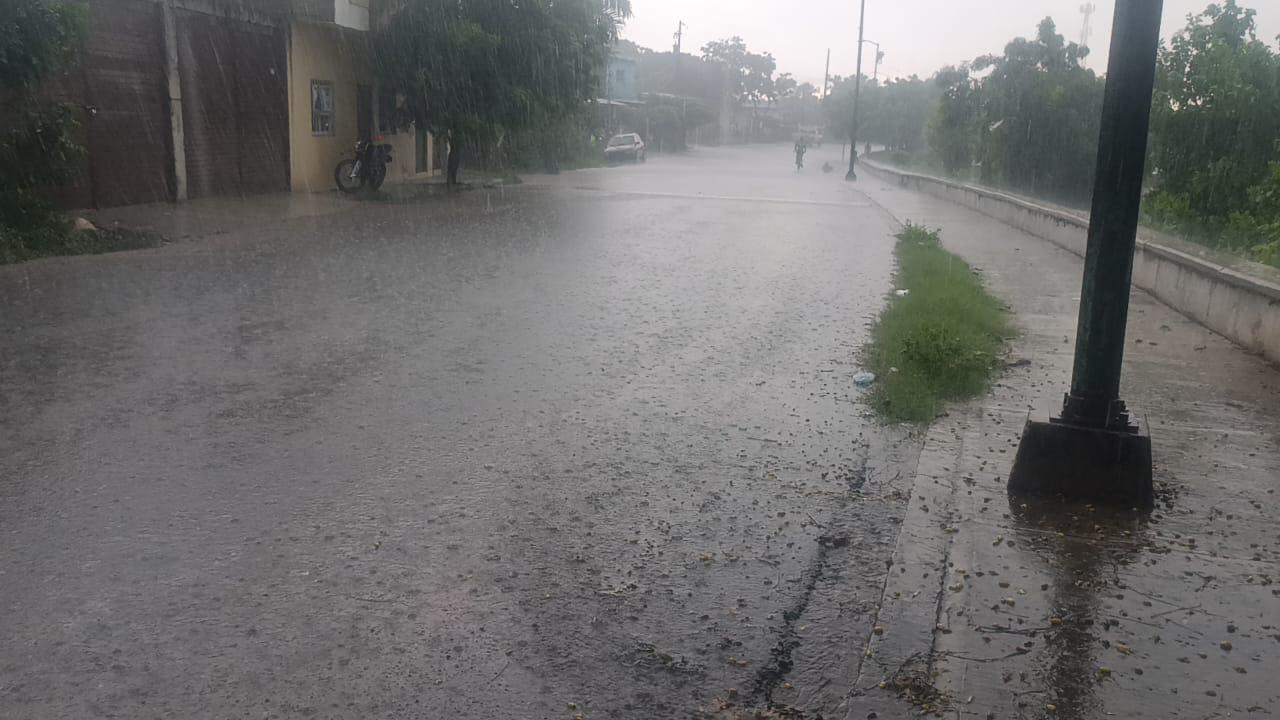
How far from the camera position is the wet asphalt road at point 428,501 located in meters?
3.49

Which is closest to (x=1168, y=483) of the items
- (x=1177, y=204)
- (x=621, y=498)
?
(x=621, y=498)

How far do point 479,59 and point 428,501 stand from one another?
65.1 feet

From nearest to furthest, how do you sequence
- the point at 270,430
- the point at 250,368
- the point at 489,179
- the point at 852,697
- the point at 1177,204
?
the point at 852,697 → the point at 270,430 → the point at 250,368 → the point at 1177,204 → the point at 489,179

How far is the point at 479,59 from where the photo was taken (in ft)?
77.0

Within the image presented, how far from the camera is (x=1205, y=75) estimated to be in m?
22.8

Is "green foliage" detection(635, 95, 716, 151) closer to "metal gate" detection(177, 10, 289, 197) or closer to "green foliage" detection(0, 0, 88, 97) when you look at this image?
"metal gate" detection(177, 10, 289, 197)

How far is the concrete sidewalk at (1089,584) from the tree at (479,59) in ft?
60.5

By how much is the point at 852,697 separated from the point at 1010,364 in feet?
17.0

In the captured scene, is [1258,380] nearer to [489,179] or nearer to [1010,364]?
[1010,364]

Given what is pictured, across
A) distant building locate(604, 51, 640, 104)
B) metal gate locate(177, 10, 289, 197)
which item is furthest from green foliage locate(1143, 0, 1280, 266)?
distant building locate(604, 51, 640, 104)

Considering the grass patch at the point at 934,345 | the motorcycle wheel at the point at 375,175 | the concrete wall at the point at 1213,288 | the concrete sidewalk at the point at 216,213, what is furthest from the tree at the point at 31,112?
the concrete wall at the point at 1213,288

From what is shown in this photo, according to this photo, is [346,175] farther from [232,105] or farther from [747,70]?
[747,70]

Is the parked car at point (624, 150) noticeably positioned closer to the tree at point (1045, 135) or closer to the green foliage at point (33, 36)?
the tree at point (1045, 135)

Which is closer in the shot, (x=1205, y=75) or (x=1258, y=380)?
(x=1258, y=380)
